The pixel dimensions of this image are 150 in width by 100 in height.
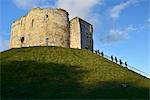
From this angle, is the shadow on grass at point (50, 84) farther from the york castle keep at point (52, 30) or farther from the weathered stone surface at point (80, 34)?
the weathered stone surface at point (80, 34)

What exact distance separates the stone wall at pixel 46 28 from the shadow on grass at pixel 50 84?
1701cm

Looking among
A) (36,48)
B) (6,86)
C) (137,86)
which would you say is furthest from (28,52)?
(137,86)

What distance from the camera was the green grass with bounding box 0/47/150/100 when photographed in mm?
26984

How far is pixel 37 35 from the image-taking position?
2088 inches

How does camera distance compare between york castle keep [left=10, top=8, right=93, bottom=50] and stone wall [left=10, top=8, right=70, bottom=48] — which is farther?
york castle keep [left=10, top=8, right=93, bottom=50]

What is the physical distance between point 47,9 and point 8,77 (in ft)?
82.7

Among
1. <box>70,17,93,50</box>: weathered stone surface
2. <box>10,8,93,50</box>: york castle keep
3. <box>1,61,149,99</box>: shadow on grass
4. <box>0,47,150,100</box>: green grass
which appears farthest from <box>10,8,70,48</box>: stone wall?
<box>1,61,149,99</box>: shadow on grass

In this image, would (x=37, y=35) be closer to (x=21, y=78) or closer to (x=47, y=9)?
(x=47, y=9)

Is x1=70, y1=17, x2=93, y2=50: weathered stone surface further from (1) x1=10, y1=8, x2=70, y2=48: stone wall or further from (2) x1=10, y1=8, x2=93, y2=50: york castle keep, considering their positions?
(1) x1=10, y1=8, x2=70, y2=48: stone wall

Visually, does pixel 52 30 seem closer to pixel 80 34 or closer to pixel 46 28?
pixel 46 28

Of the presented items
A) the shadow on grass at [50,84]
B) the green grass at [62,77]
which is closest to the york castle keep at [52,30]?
the green grass at [62,77]

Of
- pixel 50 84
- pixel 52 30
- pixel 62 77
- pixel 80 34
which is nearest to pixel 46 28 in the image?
pixel 52 30

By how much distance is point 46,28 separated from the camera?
52.9 m

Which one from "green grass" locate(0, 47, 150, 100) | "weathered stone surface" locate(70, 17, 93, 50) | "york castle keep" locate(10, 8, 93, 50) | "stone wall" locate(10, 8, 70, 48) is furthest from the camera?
"weathered stone surface" locate(70, 17, 93, 50)
